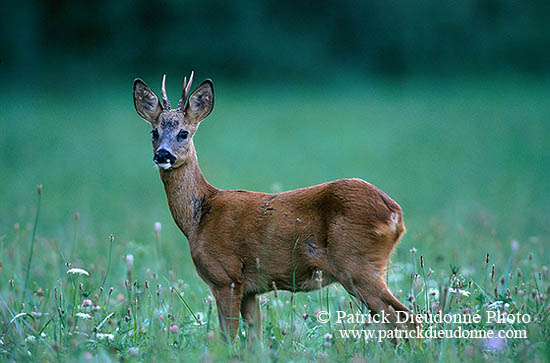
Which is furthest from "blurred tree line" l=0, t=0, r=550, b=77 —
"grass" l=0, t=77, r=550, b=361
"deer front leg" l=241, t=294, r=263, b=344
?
"deer front leg" l=241, t=294, r=263, b=344

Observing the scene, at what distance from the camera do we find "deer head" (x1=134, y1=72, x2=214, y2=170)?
4625 mm

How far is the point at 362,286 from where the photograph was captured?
4.03 m

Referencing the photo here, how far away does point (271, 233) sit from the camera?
169 inches

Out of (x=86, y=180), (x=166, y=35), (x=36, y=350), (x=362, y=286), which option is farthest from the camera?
(x=166, y=35)

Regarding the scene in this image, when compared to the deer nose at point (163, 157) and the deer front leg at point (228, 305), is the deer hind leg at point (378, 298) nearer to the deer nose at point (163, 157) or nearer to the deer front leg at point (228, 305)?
the deer front leg at point (228, 305)

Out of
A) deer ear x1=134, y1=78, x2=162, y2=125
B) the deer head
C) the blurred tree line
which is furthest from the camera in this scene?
the blurred tree line

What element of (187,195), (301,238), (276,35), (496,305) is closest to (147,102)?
(187,195)

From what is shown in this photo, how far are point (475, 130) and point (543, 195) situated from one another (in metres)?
7.10

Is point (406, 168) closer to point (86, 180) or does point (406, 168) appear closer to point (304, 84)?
point (86, 180)

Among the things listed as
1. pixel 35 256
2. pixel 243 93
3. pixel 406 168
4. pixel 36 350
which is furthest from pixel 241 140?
pixel 36 350

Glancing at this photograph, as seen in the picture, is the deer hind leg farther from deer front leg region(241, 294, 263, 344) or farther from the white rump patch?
deer front leg region(241, 294, 263, 344)

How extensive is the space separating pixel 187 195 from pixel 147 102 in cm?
74

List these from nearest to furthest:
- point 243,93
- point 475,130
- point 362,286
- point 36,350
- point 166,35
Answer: point 36,350 < point 362,286 < point 475,130 < point 243,93 < point 166,35

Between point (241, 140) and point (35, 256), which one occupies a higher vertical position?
point (241, 140)
